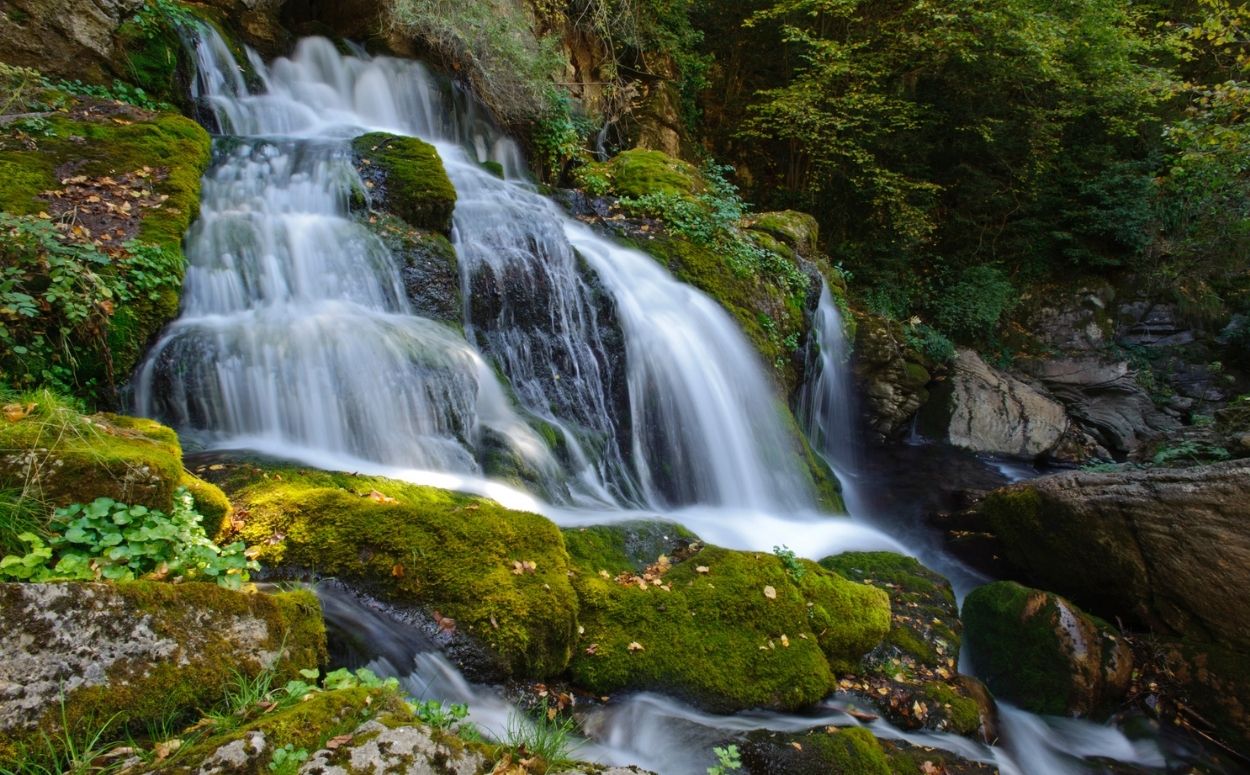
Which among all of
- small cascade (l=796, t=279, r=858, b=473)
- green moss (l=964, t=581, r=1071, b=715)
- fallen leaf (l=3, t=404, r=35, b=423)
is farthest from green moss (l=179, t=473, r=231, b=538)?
small cascade (l=796, t=279, r=858, b=473)

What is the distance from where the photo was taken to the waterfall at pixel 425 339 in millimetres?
4961

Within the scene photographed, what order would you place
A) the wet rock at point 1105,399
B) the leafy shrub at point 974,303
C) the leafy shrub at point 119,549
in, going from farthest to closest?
the leafy shrub at point 974,303 < the wet rock at point 1105,399 < the leafy shrub at point 119,549

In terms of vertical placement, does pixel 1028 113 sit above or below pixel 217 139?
above

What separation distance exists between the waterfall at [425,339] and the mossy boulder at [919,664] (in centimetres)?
204

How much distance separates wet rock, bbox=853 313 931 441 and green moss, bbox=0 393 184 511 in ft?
36.4

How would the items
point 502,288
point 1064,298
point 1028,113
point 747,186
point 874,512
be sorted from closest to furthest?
1. point 502,288
2. point 874,512
3. point 1028,113
4. point 1064,298
5. point 747,186

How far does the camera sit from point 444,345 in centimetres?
576

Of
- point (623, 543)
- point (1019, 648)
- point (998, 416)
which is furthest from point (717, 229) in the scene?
point (998, 416)

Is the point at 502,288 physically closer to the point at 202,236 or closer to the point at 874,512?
the point at 202,236

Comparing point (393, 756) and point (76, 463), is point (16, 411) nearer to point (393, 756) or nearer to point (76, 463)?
point (76, 463)

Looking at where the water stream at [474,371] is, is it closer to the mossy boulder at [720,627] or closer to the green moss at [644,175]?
the mossy boulder at [720,627]

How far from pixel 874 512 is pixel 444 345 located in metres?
6.35

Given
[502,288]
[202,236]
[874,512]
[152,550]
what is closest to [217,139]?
[202,236]

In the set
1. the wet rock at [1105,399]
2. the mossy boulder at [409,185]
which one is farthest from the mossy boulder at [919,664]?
the wet rock at [1105,399]
